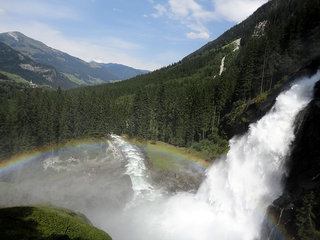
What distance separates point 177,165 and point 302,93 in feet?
100

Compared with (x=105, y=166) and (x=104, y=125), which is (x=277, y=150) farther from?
(x=104, y=125)

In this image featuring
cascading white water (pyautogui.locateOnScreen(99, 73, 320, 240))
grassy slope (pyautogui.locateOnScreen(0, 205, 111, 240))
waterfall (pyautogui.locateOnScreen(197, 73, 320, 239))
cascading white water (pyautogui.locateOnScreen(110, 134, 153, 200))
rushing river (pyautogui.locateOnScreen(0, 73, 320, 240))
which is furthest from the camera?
cascading white water (pyautogui.locateOnScreen(110, 134, 153, 200))

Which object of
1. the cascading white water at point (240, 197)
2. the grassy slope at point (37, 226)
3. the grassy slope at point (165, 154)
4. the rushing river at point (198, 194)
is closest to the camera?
the grassy slope at point (37, 226)

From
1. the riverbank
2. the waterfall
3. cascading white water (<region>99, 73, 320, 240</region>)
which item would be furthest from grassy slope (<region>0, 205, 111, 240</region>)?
the riverbank

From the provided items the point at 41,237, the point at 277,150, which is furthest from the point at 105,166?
the point at 277,150

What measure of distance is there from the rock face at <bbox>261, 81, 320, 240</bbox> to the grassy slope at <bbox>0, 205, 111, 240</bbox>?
683 inches

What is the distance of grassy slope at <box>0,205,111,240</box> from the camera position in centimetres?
1584

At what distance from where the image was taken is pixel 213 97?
66062 mm

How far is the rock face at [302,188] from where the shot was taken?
58.3ft

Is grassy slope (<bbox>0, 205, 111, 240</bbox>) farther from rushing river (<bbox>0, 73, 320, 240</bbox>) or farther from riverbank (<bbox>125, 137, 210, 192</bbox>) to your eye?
riverbank (<bbox>125, 137, 210, 192</bbox>)

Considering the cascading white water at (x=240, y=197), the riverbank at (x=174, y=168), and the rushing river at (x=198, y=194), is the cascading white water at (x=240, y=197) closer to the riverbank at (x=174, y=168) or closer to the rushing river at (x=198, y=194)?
the rushing river at (x=198, y=194)

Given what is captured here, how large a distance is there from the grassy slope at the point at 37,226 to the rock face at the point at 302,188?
57.0 feet

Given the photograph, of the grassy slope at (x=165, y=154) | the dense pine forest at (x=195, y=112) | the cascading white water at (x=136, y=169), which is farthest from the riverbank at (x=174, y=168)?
the dense pine forest at (x=195, y=112)

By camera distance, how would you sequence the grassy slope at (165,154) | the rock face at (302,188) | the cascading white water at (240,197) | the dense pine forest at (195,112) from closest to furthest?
the rock face at (302,188), the cascading white water at (240,197), the dense pine forest at (195,112), the grassy slope at (165,154)
